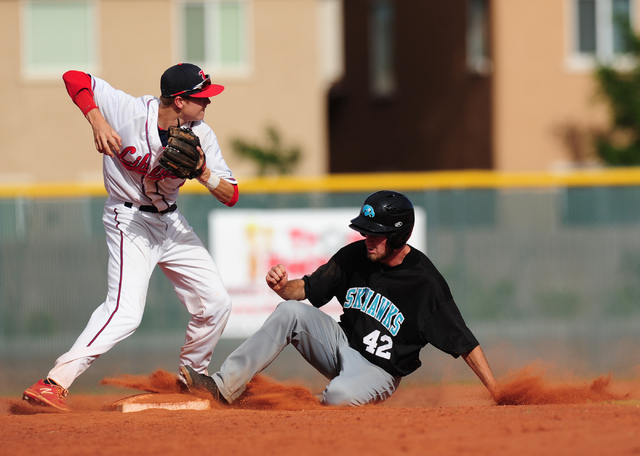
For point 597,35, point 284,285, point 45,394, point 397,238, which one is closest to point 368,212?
point 397,238

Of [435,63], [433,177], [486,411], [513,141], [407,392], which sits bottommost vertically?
[407,392]

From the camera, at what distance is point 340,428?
13.4 ft

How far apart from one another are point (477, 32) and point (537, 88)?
2662mm

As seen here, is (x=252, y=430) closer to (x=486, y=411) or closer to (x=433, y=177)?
(x=486, y=411)

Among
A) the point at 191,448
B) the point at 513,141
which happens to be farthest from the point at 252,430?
the point at 513,141

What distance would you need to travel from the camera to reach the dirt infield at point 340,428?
3664 mm

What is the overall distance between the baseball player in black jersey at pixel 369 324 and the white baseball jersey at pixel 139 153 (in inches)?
36.1

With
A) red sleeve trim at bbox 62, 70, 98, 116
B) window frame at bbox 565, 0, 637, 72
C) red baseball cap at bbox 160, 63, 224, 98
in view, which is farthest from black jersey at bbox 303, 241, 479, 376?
window frame at bbox 565, 0, 637, 72

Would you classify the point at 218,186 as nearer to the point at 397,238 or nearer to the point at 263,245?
the point at 397,238

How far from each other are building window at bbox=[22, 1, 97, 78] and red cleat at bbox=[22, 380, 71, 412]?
11445 millimetres

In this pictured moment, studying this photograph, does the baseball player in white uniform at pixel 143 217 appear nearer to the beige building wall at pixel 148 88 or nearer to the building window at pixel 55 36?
the beige building wall at pixel 148 88

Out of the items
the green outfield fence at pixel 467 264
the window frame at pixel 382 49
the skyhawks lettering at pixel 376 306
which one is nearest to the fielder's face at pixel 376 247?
the skyhawks lettering at pixel 376 306

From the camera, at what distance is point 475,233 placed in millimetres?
9281

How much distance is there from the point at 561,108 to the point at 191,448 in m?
13.7
